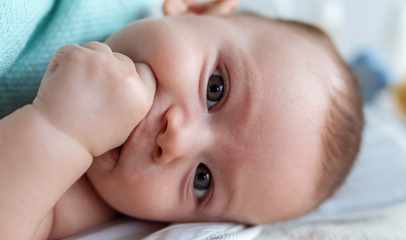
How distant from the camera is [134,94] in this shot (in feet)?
2.57

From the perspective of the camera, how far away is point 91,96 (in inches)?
29.1

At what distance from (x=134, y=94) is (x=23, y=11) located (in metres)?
0.38

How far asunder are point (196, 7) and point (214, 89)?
533 millimetres

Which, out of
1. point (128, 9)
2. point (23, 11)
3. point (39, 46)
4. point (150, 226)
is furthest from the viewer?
point (128, 9)

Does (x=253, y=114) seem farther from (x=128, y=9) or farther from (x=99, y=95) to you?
(x=128, y=9)

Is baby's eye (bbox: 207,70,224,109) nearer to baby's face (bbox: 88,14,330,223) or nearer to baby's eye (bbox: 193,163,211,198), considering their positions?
baby's face (bbox: 88,14,330,223)

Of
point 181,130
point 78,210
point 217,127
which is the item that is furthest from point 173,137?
point 78,210

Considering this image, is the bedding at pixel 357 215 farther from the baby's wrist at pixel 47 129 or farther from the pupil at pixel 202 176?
the baby's wrist at pixel 47 129

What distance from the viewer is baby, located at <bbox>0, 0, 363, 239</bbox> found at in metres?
0.72

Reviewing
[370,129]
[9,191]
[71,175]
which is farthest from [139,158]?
[370,129]

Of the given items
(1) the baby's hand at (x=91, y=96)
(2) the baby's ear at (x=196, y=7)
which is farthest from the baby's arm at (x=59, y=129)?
(2) the baby's ear at (x=196, y=7)

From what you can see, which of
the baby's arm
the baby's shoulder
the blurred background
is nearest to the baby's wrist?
the baby's arm

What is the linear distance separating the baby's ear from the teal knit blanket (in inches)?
8.8

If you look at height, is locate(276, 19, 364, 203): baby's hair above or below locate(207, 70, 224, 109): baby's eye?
below
